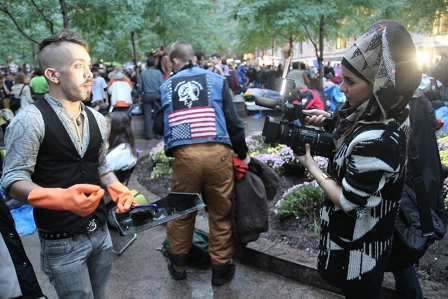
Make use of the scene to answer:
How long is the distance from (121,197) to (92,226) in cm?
21

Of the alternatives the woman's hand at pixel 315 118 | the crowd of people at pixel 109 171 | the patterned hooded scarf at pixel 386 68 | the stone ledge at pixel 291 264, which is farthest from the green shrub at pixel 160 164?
the patterned hooded scarf at pixel 386 68

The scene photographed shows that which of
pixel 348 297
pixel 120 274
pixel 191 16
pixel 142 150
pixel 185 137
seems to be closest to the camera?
pixel 348 297

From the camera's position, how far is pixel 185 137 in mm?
3086

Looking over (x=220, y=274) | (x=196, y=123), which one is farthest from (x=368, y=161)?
(x=220, y=274)

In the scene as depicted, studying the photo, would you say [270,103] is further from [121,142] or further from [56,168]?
[121,142]

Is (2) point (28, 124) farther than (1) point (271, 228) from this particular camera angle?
No

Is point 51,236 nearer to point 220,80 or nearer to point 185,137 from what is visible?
point 185,137

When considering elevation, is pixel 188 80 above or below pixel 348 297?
above

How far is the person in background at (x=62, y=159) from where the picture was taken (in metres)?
1.84

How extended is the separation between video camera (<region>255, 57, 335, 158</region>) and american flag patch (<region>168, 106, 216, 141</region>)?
3.36ft

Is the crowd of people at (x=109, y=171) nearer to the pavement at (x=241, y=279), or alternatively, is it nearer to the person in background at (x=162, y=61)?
the pavement at (x=241, y=279)

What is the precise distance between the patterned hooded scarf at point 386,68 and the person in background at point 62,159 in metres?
1.30

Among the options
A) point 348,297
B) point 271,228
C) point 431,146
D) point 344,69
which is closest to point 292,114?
point 344,69

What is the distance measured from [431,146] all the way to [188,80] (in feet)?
5.96
